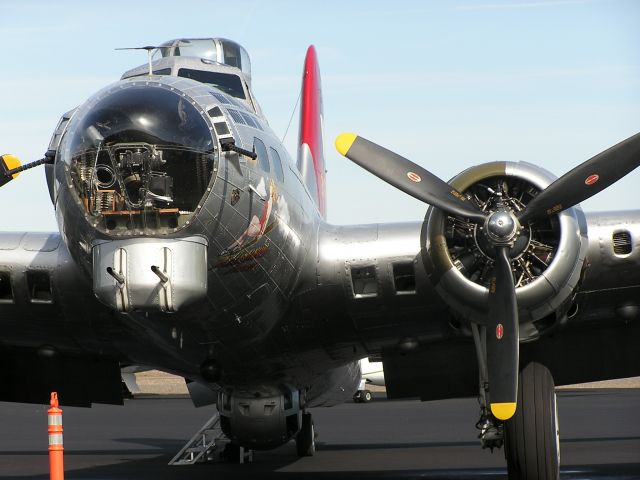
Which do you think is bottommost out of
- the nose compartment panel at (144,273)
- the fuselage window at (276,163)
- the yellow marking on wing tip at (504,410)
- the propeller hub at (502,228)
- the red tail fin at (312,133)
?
the yellow marking on wing tip at (504,410)

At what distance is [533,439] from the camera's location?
1133 cm

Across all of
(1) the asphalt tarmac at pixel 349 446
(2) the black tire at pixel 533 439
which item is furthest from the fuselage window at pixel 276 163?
(1) the asphalt tarmac at pixel 349 446

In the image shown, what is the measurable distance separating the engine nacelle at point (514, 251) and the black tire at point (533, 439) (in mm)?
1199

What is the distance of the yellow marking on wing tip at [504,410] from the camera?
10.5 metres

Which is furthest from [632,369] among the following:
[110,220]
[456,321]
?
[110,220]

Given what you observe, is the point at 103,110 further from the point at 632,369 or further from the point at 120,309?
the point at 632,369

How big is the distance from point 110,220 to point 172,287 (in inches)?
29.0

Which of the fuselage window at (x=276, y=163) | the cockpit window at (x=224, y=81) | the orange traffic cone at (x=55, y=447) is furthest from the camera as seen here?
the cockpit window at (x=224, y=81)

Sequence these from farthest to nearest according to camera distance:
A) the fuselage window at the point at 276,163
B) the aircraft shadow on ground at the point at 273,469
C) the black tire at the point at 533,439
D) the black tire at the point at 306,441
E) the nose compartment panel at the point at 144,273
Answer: the black tire at the point at 306,441
the aircraft shadow on ground at the point at 273,469
the black tire at the point at 533,439
the fuselage window at the point at 276,163
the nose compartment panel at the point at 144,273

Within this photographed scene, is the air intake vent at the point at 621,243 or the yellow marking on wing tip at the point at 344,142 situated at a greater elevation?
the yellow marking on wing tip at the point at 344,142

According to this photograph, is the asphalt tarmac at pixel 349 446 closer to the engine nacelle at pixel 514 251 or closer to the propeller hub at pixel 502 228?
the engine nacelle at pixel 514 251

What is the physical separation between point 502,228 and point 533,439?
258cm

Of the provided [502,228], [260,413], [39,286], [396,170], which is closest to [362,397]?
[260,413]

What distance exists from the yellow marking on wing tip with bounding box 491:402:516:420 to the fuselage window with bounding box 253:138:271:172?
10.3 feet
